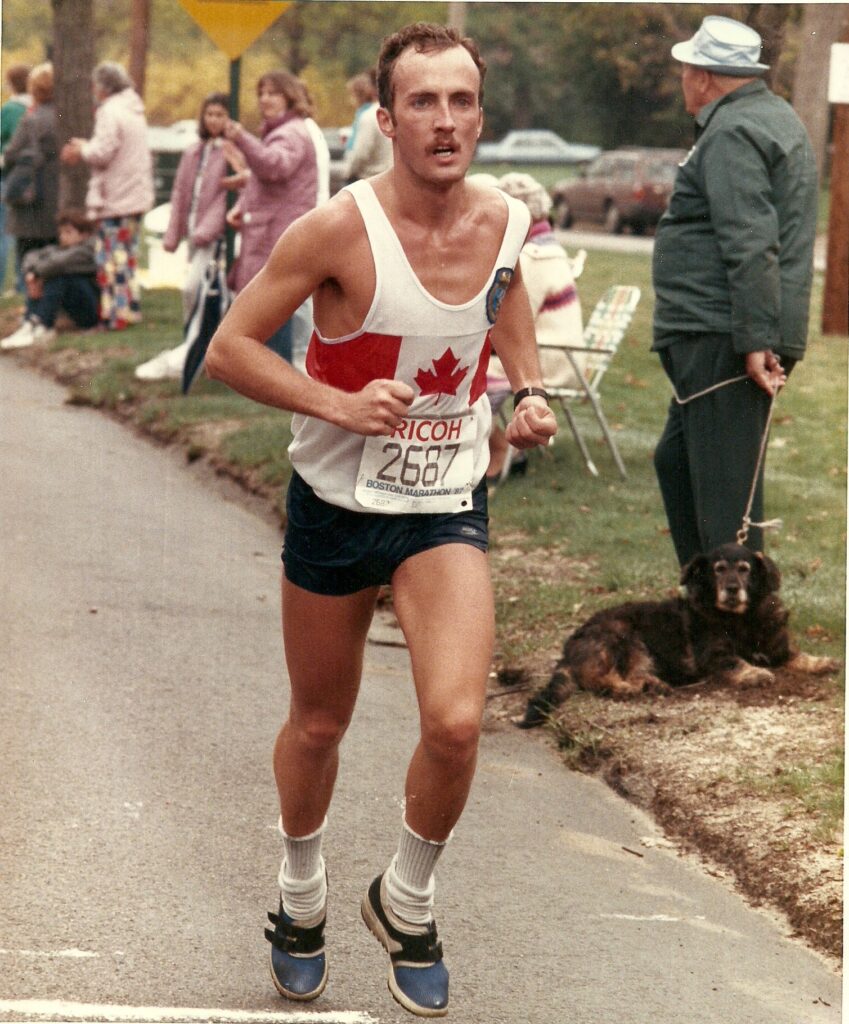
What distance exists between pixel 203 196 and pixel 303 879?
9.66 m

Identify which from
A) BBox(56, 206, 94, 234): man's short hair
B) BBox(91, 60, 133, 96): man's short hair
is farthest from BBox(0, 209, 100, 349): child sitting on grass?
Result: BBox(91, 60, 133, 96): man's short hair

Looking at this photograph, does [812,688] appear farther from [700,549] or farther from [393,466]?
[393,466]

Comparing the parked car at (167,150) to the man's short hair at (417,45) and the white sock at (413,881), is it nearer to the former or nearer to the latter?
the man's short hair at (417,45)

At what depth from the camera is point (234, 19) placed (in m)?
12.2

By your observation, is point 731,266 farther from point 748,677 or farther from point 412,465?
point 412,465

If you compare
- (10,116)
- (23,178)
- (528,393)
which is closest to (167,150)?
(10,116)

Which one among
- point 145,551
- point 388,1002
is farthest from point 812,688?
point 145,551

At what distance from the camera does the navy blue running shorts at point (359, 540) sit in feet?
12.7

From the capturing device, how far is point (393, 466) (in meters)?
3.85

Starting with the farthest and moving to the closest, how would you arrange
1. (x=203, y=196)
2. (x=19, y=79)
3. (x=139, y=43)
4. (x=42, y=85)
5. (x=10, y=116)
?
(x=139, y=43) → (x=19, y=79) → (x=10, y=116) → (x=42, y=85) → (x=203, y=196)

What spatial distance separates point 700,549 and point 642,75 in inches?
1724

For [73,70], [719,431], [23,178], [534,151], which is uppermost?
[719,431]

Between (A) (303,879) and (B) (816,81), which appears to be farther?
(B) (816,81)

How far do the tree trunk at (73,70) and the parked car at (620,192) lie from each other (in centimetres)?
1771
